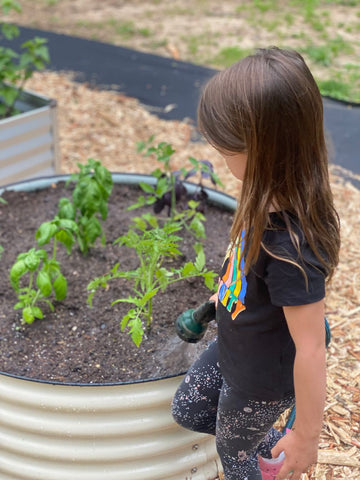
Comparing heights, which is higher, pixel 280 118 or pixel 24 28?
pixel 280 118

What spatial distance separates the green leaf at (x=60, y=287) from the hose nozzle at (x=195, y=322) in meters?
0.50

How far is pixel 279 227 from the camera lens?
127cm

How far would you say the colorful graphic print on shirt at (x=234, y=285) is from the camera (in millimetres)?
1391

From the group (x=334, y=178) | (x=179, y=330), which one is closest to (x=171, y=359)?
(x=179, y=330)

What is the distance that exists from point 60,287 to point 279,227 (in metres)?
1.03

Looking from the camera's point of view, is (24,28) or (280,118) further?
(24,28)

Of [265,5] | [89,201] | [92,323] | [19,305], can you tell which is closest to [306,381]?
[92,323]

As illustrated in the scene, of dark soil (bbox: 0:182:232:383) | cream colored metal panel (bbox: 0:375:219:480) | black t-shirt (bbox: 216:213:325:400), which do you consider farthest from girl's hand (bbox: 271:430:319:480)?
dark soil (bbox: 0:182:232:383)

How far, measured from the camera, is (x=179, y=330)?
178 centimetres

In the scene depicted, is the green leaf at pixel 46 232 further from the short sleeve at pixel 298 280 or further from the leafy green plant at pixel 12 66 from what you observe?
the leafy green plant at pixel 12 66

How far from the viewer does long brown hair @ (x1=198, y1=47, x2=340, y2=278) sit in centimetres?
120

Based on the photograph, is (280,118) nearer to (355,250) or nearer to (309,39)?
(355,250)

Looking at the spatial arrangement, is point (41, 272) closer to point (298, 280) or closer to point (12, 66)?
point (298, 280)

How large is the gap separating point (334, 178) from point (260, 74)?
2.72m
